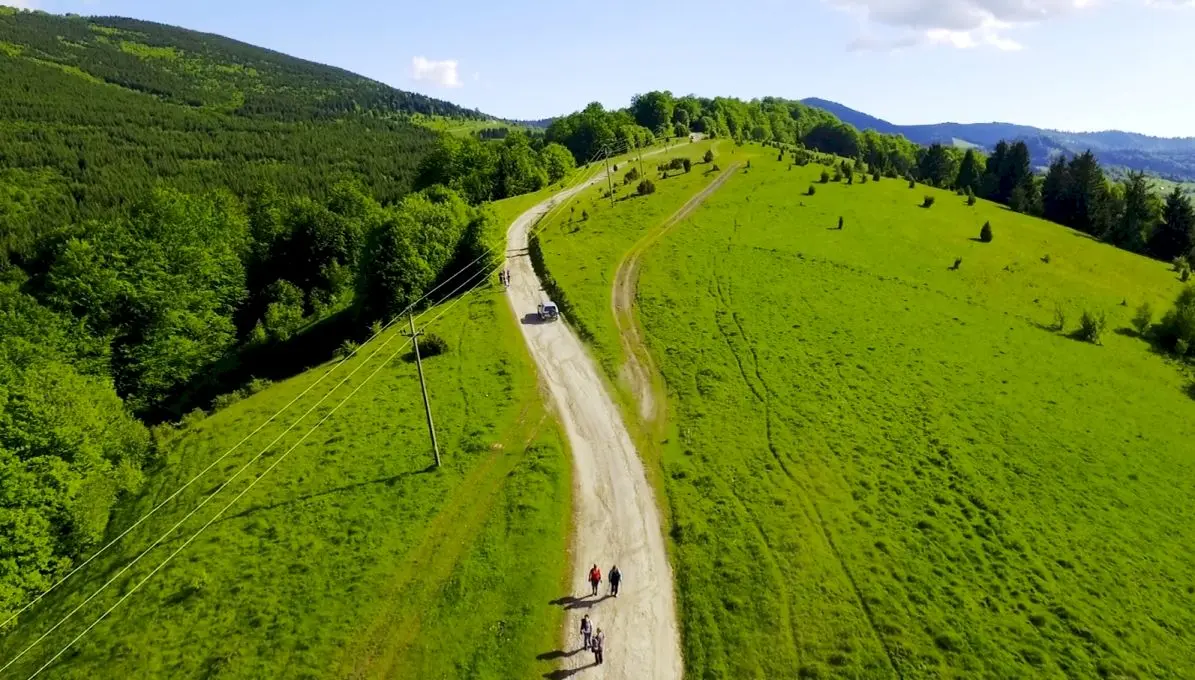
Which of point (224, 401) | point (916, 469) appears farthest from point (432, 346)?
point (916, 469)

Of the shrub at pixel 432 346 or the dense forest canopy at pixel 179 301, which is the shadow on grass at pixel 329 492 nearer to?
the dense forest canopy at pixel 179 301

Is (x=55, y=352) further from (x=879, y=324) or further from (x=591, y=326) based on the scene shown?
(x=879, y=324)

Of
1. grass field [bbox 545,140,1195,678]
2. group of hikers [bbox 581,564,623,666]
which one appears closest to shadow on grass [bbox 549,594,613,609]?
group of hikers [bbox 581,564,623,666]

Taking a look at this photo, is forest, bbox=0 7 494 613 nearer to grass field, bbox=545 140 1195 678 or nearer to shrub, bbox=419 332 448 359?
shrub, bbox=419 332 448 359

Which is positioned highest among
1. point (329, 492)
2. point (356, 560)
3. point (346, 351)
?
point (346, 351)

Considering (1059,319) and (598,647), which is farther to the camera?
(1059,319)

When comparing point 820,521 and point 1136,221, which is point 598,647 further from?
point 1136,221

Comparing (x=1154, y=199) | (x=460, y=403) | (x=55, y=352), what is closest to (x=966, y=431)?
(x=460, y=403)
